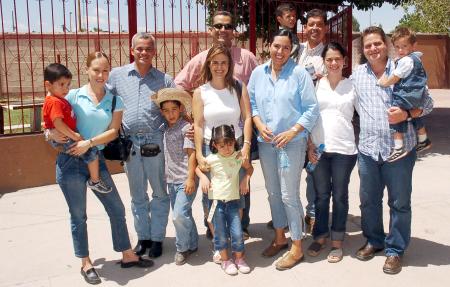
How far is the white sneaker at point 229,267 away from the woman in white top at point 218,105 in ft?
1.96

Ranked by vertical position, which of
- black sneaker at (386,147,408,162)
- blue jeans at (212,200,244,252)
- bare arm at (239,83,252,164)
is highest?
bare arm at (239,83,252,164)

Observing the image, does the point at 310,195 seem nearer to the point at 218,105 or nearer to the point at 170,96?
the point at 218,105

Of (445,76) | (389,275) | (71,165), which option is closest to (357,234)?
(389,275)

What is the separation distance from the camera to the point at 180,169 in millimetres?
3957

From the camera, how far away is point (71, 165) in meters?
3.48

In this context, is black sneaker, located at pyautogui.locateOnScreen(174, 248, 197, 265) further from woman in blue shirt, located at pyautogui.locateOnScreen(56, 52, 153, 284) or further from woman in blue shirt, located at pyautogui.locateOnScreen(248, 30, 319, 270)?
woman in blue shirt, located at pyautogui.locateOnScreen(248, 30, 319, 270)

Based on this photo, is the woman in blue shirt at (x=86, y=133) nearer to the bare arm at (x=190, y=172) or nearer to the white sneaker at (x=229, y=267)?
the bare arm at (x=190, y=172)

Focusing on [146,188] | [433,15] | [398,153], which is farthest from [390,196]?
[433,15]

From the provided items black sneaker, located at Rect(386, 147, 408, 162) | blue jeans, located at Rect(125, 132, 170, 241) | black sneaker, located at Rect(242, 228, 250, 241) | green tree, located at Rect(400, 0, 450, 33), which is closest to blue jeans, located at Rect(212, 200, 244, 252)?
blue jeans, located at Rect(125, 132, 170, 241)

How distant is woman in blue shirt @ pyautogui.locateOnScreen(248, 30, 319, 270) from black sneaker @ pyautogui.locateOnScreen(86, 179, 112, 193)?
3.92 feet

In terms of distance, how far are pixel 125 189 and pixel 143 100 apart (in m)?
2.73

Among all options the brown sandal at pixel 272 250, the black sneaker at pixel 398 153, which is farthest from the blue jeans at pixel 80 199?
the black sneaker at pixel 398 153

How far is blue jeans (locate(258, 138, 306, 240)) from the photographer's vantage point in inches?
146

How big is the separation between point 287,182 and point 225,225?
58 cm
